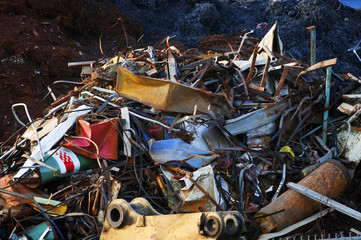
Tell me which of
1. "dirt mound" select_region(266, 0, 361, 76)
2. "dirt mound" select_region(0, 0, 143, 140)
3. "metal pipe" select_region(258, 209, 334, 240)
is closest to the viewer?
"metal pipe" select_region(258, 209, 334, 240)

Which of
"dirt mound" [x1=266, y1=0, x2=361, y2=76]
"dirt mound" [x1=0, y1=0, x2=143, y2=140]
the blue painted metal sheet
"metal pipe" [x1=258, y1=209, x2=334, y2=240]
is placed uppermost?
"dirt mound" [x1=266, y1=0, x2=361, y2=76]

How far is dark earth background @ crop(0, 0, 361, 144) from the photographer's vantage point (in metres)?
8.27

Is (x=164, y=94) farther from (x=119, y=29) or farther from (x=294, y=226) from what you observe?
(x=119, y=29)

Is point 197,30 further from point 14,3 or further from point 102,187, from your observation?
point 102,187

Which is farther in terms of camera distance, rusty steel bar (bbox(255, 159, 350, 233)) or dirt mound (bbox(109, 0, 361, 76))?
dirt mound (bbox(109, 0, 361, 76))

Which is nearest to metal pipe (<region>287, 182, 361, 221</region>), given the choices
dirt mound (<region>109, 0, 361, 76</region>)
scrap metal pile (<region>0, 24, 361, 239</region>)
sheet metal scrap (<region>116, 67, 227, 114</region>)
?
scrap metal pile (<region>0, 24, 361, 239</region>)

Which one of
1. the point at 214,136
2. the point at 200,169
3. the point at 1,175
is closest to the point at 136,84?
the point at 214,136

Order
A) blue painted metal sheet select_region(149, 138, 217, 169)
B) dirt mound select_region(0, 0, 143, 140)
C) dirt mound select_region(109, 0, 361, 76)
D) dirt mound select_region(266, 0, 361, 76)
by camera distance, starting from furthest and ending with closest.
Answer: dirt mound select_region(109, 0, 361, 76), dirt mound select_region(266, 0, 361, 76), dirt mound select_region(0, 0, 143, 140), blue painted metal sheet select_region(149, 138, 217, 169)

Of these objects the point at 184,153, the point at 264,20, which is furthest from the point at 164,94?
the point at 264,20

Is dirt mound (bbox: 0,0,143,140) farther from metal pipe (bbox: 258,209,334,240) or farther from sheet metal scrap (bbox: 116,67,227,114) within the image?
metal pipe (bbox: 258,209,334,240)

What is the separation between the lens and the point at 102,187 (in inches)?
141

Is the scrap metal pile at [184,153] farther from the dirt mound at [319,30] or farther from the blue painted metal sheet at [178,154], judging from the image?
the dirt mound at [319,30]

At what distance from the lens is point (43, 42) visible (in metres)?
9.09

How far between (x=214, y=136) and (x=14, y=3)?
26.0 feet
